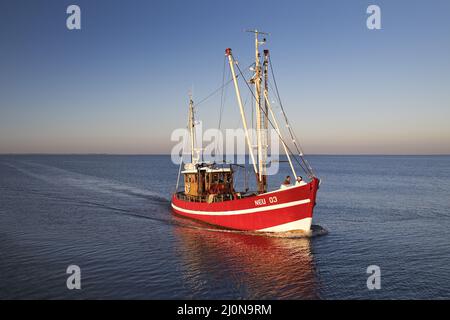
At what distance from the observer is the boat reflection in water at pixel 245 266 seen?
19.5m

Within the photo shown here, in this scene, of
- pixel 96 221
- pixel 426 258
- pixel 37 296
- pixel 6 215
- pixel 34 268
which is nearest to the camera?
pixel 37 296

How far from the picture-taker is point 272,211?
96.3ft

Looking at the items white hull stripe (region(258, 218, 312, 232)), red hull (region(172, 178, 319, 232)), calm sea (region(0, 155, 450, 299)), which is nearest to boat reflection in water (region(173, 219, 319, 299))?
calm sea (region(0, 155, 450, 299))

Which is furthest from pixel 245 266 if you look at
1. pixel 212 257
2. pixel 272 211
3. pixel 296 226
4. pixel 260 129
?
pixel 260 129

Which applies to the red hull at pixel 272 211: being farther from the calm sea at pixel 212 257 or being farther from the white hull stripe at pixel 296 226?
the calm sea at pixel 212 257

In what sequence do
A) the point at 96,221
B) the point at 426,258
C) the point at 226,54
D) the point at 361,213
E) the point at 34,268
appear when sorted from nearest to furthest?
the point at 34,268
the point at 426,258
the point at 226,54
the point at 96,221
the point at 361,213

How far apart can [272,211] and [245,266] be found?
702cm

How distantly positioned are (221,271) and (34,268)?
12334 mm

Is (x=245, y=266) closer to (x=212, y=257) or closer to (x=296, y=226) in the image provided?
(x=212, y=257)

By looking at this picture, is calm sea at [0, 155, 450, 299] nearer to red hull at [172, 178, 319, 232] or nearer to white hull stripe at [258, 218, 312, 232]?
white hull stripe at [258, 218, 312, 232]

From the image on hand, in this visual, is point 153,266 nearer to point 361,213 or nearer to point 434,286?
point 434,286

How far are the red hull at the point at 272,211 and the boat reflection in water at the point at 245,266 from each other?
3.40ft

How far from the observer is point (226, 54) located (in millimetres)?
34125
